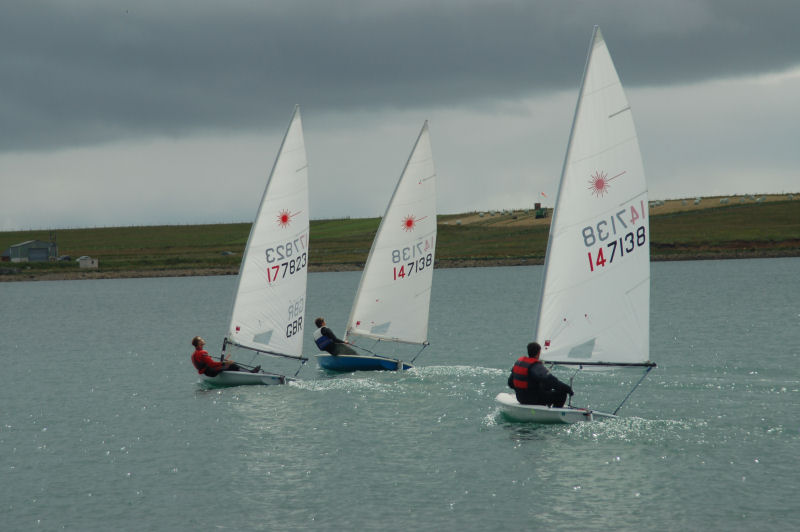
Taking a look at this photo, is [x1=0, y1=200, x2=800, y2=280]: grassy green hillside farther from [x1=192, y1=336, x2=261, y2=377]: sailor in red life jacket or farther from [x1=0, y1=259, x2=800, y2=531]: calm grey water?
[x1=192, y1=336, x2=261, y2=377]: sailor in red life jacket

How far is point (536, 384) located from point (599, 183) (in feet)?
16.8

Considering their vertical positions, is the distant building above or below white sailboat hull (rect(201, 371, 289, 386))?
above

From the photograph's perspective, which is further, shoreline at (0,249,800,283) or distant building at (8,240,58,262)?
distant building at (8,240,58,262)

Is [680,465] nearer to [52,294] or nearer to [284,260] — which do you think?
[284,260]

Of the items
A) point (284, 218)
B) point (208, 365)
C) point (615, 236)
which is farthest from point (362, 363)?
point (615, 236)

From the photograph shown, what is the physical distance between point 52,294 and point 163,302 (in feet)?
97.8

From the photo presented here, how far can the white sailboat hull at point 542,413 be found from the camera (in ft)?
75.9

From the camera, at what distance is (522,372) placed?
23.0m

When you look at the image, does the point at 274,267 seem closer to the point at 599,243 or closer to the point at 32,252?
the point at 599,243

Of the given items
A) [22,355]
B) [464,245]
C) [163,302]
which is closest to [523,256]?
[464,245]

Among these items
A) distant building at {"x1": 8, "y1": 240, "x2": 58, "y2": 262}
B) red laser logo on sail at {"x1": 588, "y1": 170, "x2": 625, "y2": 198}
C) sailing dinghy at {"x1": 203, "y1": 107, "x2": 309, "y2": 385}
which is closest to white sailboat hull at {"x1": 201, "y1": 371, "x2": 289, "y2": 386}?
sailing dinghy at {"x1": 203, "y1": 107, "x2": 309, "y2": 385}

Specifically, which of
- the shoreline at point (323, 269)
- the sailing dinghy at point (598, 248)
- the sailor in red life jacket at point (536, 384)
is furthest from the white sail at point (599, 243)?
the shoreline at point (323, 269)

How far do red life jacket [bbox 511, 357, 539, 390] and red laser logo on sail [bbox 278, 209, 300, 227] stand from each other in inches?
486

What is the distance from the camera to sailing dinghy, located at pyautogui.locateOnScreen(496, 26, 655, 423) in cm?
2208
